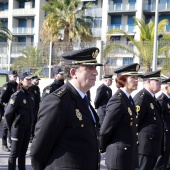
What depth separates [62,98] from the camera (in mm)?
2965

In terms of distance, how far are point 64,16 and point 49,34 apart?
2378mm

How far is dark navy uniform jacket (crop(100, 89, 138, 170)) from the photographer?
4.31m

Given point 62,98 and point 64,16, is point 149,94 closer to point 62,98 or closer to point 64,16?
point 62,98

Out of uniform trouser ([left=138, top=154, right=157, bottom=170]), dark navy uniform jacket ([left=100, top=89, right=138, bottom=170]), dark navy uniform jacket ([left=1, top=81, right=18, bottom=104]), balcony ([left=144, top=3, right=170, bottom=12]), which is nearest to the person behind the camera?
dark navy uniform jacket ([left=100, top=89, right=138, bottom=170])

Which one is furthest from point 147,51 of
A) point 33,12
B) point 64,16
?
point 33,12

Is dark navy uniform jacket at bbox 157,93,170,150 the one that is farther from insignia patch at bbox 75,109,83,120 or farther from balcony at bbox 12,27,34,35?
balcony at bbox 12,27,34,35

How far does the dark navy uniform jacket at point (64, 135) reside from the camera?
9.65 feet

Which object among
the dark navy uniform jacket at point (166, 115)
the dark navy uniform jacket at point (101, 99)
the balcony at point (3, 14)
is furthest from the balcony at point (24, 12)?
the dark navy uniform jacket at point (166, 115)

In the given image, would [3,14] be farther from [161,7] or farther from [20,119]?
[20,119]

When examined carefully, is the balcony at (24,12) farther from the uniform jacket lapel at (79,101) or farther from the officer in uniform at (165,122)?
the uniform jacket lapel at (79,101)

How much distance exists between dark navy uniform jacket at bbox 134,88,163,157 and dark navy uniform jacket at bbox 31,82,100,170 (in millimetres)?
2343

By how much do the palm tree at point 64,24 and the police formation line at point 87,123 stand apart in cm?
2229

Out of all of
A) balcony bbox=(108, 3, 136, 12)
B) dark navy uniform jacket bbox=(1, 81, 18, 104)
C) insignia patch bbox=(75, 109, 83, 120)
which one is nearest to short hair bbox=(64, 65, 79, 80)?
insignia patch bbox=(75, 109, 83, 120)

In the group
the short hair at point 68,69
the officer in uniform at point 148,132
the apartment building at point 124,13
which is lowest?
the officer in uniform at point 148,132
